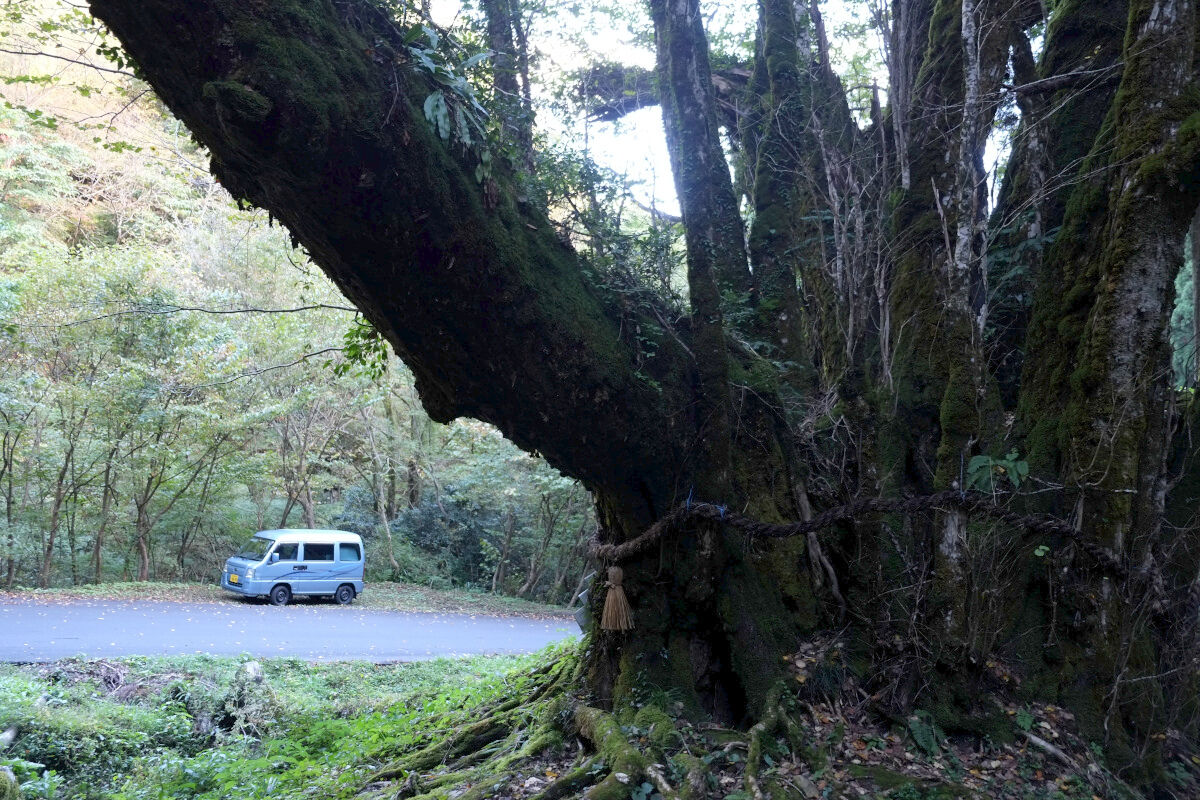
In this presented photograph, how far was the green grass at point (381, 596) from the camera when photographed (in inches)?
606

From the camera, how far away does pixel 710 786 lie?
4254mm

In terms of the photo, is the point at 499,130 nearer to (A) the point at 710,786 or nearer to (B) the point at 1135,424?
(A) the point at 710,786

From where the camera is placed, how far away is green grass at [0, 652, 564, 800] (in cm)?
623

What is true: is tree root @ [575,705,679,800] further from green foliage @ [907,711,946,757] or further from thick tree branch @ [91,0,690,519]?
green foliage @ [907,711,946,757]

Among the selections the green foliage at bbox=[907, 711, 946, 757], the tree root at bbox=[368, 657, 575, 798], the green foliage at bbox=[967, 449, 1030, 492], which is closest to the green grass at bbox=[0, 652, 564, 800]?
the tree root at bbox=[368, 657, 575, 798]

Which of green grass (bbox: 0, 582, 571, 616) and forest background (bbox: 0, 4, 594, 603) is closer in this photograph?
green grass (bbox: 0, 582, 571, 616)

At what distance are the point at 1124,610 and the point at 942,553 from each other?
1.16 meters

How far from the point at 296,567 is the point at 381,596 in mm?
2753

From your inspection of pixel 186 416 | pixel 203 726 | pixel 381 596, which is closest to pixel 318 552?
pixel 381 596

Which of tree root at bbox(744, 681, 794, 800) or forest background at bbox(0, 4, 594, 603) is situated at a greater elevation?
forest background at bbox(0, 4, 594, 603)

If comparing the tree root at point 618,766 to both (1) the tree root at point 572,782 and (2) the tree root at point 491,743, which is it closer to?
(1) the tree root at point 572,782

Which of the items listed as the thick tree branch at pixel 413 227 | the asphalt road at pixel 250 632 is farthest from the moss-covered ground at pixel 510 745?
the asphalt road at pixel 250 632

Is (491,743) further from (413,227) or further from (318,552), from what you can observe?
(318,552)

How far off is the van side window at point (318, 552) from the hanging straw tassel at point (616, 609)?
1346 cm
